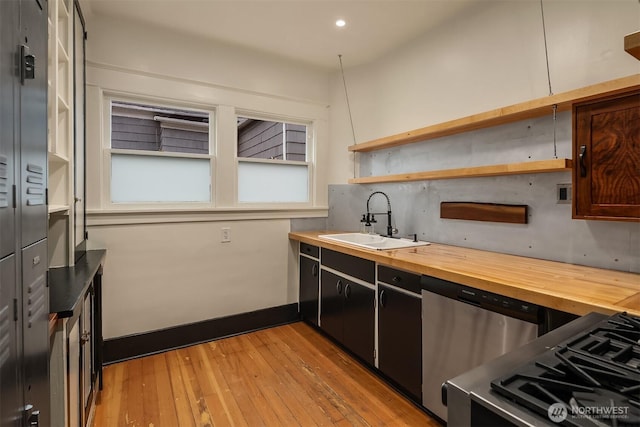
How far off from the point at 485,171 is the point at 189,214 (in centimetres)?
242

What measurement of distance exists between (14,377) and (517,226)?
246 cm

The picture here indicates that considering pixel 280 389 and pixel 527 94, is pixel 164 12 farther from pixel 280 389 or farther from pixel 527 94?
pixel 280 389

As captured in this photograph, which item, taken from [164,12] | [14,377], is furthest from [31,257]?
[164,12]

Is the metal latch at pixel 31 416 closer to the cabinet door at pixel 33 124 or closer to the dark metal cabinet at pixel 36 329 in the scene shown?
the dark metal cabinet at pixel 36 329

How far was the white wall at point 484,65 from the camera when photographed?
5.79ft

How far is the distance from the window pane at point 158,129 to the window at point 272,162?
0.39m

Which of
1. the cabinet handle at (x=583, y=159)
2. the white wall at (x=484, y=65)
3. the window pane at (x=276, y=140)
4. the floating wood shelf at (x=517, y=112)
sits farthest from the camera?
the window pane at (x=276, y=140)

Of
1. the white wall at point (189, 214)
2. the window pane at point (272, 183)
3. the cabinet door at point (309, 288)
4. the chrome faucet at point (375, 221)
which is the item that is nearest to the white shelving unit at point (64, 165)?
the white wall at point (189, 214)

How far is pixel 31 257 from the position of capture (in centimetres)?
92

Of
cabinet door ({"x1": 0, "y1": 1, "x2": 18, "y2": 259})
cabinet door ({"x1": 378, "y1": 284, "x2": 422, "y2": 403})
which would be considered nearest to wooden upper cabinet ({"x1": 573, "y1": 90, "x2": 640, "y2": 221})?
cabinet door ({"x1": 378, "y1": 284, "x2": 422, "y2": 403})

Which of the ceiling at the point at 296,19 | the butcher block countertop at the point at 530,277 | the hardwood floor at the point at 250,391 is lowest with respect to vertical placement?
the hardwood floor at the point at 250,391

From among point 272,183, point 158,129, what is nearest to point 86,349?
point 158,129

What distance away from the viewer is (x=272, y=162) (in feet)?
11.4

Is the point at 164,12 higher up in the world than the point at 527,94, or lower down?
higher up
